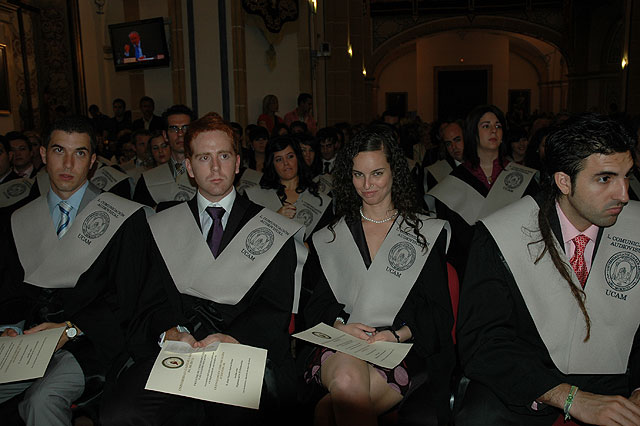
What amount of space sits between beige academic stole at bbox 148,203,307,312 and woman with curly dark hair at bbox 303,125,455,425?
0.68ft

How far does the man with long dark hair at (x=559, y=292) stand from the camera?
84.4 inches

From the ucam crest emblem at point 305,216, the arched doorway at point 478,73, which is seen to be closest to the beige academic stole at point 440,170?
the ucam crest emblem at point 305,216

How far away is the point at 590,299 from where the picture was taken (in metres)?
2.24

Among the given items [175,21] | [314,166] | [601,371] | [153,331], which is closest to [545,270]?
[601,371]

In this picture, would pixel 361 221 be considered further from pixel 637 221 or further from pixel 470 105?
pixel 470 105

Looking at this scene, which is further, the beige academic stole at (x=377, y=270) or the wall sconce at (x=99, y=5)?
the wall sconce at (x=99, y=5)

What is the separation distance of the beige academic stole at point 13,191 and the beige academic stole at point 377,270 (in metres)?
3.49

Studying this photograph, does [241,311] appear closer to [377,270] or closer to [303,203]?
[377,270]

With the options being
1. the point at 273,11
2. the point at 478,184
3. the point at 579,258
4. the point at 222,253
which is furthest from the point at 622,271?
the point at 273,11

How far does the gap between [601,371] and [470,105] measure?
87.4 ft

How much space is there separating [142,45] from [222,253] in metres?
6.75

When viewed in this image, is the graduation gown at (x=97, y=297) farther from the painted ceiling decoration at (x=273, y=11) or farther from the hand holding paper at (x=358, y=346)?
the painted ceiling decoration at (x=273, y=11)

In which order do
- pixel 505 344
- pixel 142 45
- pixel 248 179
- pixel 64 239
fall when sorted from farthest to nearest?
pixel 142 45
pixel 248 179
pixel 64 239
pixel 505 344

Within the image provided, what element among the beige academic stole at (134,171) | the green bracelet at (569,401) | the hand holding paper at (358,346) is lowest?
the green bracelet at (569,401)
